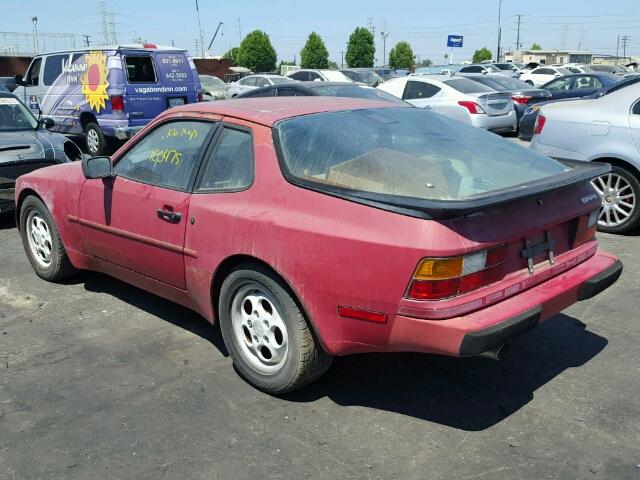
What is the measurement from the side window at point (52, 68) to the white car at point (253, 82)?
8.93m

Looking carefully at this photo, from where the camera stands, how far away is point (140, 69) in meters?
12.4

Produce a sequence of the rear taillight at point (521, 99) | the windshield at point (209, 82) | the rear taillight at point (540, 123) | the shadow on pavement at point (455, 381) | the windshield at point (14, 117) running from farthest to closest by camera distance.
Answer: the windshield at point (209, 82), the rear taillight at point (521, 99), the windshield at point (14, 117), the rear taillight at point (540, 123), the shadow on pavement at point (455, 381)

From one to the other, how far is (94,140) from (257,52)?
2430 inches

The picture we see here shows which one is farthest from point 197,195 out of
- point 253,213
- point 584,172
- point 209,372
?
point 584,172

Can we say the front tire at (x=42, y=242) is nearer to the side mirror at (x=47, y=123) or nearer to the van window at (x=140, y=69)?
the side mirror at (x=47, y=123)

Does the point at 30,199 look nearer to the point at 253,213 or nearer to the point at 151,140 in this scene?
the point at 151,140

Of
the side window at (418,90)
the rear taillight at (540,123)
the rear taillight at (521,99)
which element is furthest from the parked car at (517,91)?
the rear taillight at (540,123)

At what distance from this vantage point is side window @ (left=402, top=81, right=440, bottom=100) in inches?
545

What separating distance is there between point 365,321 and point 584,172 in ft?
5.09

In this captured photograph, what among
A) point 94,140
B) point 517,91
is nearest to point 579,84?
point 517,91

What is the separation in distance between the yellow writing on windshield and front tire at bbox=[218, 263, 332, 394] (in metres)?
0.90

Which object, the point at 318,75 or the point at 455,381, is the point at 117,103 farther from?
the point at 318,75

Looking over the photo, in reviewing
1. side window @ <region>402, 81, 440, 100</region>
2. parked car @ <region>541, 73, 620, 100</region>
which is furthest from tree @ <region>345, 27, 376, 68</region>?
side window @ <region>402, 81, 440, 100</region>

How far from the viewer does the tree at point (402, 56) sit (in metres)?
79.0
